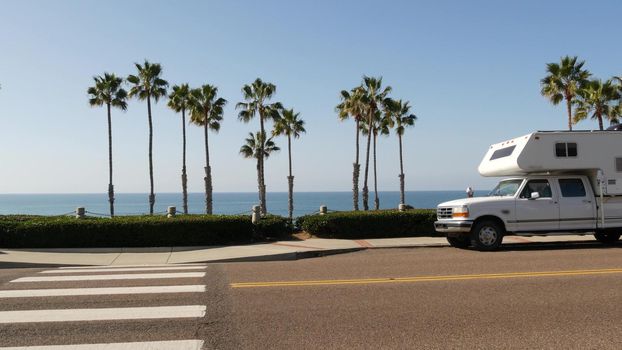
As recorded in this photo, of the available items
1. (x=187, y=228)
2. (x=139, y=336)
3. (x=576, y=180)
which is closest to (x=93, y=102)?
(x=187, y=228)

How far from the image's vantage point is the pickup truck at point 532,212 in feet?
44.8

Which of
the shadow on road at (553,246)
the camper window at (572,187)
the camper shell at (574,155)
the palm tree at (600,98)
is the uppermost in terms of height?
the palm tree at (600,98)

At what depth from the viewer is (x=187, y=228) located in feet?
51.8

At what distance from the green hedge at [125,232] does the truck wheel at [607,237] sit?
1077cm

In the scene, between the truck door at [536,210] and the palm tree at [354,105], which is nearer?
the truck door at [536,210]

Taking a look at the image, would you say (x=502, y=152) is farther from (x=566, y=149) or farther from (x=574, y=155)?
(x=574, y=155)

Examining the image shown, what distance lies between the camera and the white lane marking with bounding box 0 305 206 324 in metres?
6.36

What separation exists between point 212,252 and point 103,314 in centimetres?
737

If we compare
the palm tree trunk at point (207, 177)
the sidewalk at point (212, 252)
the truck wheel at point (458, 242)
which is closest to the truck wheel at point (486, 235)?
the truck wheel at point (458, 242)

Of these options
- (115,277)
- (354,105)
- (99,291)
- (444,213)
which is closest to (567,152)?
(444,213)

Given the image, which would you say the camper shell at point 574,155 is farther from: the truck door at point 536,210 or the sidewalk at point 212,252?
the sidewalk at point 212,252

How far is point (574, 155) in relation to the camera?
13.9 meters

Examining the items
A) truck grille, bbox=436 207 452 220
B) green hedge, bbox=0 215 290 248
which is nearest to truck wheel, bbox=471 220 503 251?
truck grille, bbox=436 207 452 220

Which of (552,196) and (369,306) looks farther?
(552,196)
